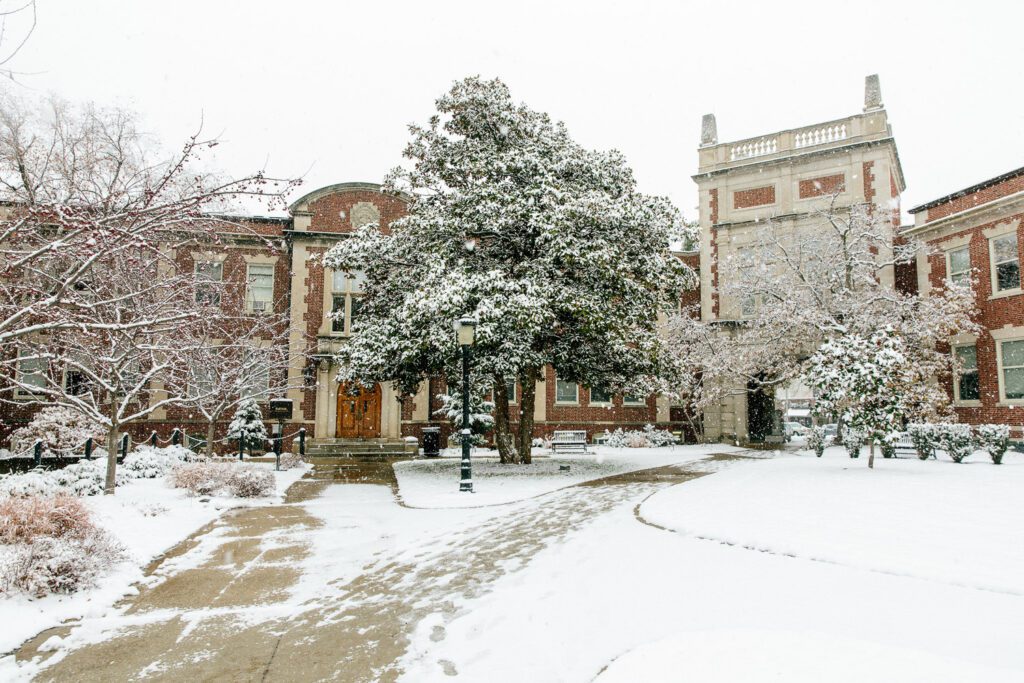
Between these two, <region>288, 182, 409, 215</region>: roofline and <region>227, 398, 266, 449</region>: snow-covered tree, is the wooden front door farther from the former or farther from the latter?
<region>288, 182, 409, 215</region>: roofline

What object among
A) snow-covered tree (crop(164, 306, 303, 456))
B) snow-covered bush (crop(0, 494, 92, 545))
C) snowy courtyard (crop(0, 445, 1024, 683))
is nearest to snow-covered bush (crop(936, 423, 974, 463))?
snowy courtyard (crop(0, 445, 1024, 683))

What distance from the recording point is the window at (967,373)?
818 inches

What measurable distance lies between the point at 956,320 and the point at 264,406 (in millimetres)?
24112

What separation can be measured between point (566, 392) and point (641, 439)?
3.94 m

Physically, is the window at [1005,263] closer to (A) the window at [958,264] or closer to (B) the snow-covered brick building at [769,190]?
(A) the window at [958,264]

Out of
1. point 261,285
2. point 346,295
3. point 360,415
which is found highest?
point 261,285

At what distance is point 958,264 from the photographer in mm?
21609

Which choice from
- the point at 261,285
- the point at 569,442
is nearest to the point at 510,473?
the point at 569,442

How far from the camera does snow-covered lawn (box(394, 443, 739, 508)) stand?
12.4m

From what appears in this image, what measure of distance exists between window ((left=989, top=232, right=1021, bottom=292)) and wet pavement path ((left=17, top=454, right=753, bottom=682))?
17.9m

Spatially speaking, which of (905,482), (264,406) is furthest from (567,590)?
(264,406)

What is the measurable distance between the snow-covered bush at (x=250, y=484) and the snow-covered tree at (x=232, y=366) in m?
1.85

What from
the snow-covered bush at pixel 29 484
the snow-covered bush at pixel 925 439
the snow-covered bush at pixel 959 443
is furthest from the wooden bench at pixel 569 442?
the snow-covered bush at pixel 29 484

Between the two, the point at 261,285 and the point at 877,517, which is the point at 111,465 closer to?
the point at 877,517
